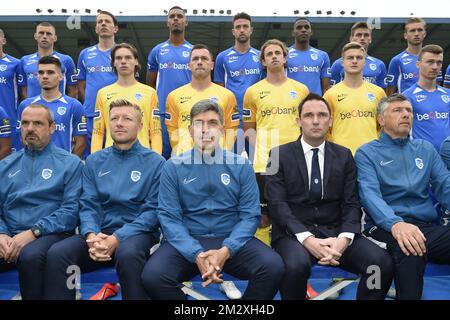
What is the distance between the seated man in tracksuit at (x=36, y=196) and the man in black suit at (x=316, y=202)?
1.76 meters

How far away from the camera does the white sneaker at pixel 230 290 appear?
411 centimetres

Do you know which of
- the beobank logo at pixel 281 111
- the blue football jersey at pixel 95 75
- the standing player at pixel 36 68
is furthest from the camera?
the standing player at pixel 36 68

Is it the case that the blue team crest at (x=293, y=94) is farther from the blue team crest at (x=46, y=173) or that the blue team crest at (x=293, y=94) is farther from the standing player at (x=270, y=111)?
the blue team crest at (x=46, y=173)

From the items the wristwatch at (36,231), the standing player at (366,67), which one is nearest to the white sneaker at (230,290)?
the wristwatch at (36,231)

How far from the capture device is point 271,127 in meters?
5.29

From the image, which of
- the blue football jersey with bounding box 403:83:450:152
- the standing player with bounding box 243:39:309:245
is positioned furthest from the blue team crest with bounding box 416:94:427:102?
the standing player with bounding box 243:39:309:245

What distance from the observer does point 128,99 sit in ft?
18.5

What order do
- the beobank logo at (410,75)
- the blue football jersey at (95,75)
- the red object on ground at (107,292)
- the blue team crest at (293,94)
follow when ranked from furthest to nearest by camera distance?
1. the beobank logo at (410,75)
2. the blue football jersey at (95,75)
3. the blue team crest at (293,94)
4. the red object on ground at (107,292)

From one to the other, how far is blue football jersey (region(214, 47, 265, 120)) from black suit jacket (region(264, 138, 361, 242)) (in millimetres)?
2808
